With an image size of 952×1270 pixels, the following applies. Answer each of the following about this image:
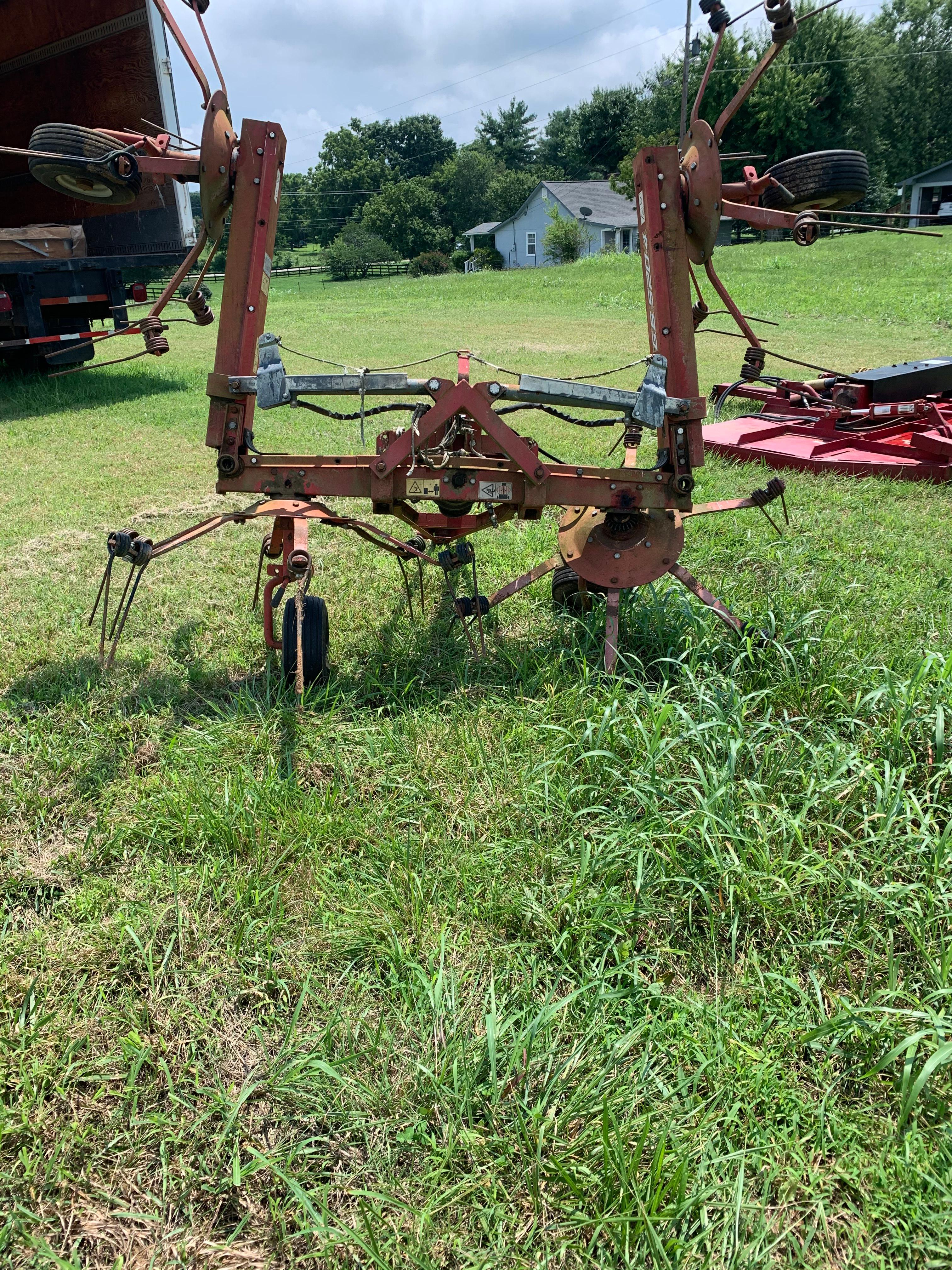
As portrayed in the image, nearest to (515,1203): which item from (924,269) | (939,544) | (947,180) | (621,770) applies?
(621,770)

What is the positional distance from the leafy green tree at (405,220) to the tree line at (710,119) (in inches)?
3.6

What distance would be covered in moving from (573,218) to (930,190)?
19.2 meters

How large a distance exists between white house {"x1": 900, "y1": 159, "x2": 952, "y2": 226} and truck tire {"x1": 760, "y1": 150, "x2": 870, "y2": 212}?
→ 48.8 metres

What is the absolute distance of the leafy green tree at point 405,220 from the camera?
60.3m

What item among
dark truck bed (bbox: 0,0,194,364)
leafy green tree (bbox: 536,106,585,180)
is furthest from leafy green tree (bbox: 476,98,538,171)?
dark truck bed (bbox: 0,0,194,364)

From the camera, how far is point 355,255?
53.4 metres

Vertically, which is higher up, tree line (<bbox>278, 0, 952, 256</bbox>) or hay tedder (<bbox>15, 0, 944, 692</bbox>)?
tree line (<bbox>278, 0, 952, 256</bbox>)

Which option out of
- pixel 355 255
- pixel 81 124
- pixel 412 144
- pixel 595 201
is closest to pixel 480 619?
pixel 81 124

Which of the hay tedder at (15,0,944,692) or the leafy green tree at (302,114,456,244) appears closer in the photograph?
the hay tedder at (15,0,944,692)

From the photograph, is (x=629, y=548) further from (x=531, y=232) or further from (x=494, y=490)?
(x=531, y=232)

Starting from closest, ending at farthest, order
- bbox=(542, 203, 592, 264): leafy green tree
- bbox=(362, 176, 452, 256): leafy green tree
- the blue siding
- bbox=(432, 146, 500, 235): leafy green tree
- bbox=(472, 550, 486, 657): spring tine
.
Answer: bbox=(472, 550, 486, 657): spring tine → bbox=(542, 203, 592, 264): leafy green tree → the blue siding → bbox=(362, 176, 452, 256): leafy green tree → bbox=(432, 146, 500, 235): leafy green tree

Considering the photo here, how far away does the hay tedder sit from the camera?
2.87m

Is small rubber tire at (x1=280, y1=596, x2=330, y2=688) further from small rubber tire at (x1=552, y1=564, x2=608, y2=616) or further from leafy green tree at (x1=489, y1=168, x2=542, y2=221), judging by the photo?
leafy green tree at (x1=489, y1=168, x2=542, y2=221)

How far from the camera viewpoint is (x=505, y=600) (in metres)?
4.08
